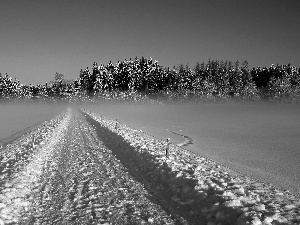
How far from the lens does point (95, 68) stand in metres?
100

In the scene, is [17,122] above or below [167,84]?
below

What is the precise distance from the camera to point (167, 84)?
103 metres

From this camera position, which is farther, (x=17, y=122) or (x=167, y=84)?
(x=167, y=84)

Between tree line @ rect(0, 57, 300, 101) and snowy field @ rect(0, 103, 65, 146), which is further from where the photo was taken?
tree line @ rect(0, 57, 300, 101)

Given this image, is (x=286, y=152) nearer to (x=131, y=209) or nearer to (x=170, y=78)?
(x=131, y=209)

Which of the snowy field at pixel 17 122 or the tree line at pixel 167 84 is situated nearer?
the snowy field at pixel 17 122

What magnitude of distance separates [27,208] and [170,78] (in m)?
100

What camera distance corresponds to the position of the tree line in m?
92.3

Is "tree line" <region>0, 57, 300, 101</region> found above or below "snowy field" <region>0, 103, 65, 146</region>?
above

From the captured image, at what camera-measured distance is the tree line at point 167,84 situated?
92.3 m

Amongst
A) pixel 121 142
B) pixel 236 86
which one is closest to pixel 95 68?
pixel 236 86

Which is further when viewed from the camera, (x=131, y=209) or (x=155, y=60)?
(x=155, y=60)

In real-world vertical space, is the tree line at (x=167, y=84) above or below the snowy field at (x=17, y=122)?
above

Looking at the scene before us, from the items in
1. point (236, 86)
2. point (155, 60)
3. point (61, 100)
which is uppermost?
point (155, 60)
